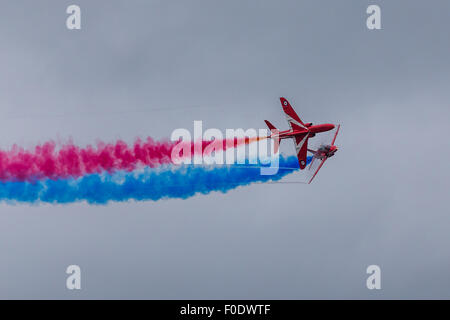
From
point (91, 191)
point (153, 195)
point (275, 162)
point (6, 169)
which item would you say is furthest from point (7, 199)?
point (275, 162)

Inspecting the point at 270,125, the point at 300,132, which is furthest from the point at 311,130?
the point at 270,125

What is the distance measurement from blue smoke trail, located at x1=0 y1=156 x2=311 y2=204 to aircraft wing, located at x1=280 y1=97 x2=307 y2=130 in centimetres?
377

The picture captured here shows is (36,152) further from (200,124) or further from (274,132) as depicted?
(274,132)

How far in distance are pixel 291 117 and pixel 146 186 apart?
42.7 ft

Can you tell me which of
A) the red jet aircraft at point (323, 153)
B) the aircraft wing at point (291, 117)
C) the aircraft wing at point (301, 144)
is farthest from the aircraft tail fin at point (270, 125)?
the red jet aircraft at point (323, 153)

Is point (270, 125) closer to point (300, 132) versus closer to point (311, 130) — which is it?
point (300, 132)

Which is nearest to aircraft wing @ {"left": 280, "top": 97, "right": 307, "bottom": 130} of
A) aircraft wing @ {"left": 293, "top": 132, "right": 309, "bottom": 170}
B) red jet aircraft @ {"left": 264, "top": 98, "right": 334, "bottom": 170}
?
red jet aircraft @ {"left": 264, "top": 98, "right": 334, "bottom": 170}

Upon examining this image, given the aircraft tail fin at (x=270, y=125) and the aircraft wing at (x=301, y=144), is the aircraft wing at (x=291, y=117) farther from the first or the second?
the aircraft tail fin at (x=270, y=125)

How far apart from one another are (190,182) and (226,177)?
10.9 feet

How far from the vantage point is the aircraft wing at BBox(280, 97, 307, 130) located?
67188mm

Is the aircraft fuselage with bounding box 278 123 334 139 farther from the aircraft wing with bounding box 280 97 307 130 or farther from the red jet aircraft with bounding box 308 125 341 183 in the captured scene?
the red jet aircraft with bounding box 308 125 341 183

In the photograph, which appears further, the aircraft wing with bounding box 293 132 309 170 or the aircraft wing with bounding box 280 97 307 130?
the aircraft wing with bounding box 280 97 307 130

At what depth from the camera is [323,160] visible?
68750 millimetres

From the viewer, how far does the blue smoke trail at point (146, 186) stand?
63.3 meters
